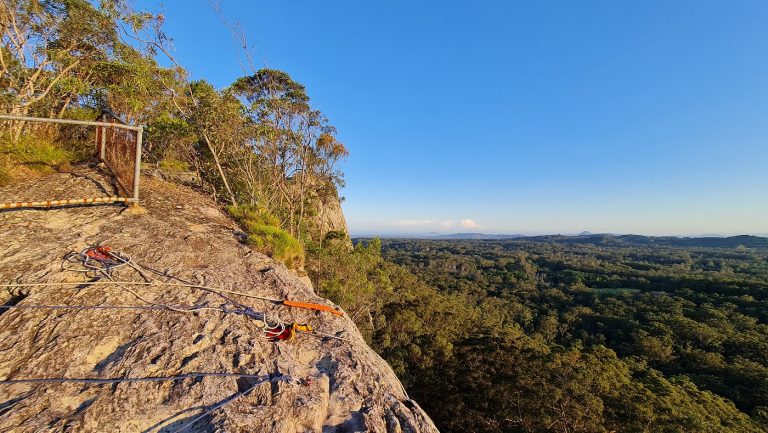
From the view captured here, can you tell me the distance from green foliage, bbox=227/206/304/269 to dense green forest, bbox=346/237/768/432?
632 inches

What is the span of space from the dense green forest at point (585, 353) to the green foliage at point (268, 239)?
16040 millimetres

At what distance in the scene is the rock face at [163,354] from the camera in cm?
223

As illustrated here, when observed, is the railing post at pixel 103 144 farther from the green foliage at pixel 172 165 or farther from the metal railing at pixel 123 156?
the green foliage at pixel 172 165

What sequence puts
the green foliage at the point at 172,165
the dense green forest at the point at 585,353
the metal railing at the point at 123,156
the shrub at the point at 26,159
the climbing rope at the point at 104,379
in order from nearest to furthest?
the climbing rope at the point at 104,379 → the metal railing at the point at 123,156 → the shrub at the point at 26,159 → the green foliage at the point at 172,165 → the dense green forest at the point at 585,353

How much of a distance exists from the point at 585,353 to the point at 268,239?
22579 millimetres

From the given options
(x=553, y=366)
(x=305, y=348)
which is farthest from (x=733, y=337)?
(x=305, y=348)

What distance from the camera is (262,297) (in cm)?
394

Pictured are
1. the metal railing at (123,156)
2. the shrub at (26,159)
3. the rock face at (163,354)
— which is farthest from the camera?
the shrub at (26,159)

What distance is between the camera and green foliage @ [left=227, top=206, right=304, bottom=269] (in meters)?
5.70

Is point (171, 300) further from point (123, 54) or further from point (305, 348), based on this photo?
point (123, 54)

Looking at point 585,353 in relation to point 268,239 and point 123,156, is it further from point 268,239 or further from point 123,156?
point 123,156

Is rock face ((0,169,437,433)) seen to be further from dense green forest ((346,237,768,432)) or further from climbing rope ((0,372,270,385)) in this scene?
dense green forest ((346,237,768,432))

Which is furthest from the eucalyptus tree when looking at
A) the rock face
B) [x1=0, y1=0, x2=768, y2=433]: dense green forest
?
the rock face

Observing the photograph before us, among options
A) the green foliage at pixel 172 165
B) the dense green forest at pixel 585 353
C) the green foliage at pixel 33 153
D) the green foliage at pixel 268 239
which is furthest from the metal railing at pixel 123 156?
the dense green forest at pixel 585 353
